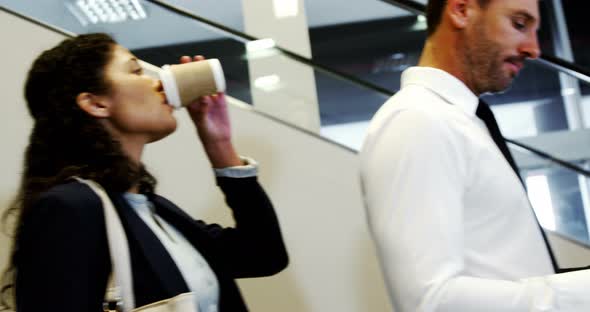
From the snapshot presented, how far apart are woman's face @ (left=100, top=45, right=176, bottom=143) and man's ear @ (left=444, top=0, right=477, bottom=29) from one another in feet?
1.69

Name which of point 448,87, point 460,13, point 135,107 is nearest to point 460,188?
point 448,87

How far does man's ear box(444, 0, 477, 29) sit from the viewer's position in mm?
1233

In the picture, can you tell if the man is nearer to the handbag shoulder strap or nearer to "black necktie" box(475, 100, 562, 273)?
"black necktie" box(475, 100, 562, 273)

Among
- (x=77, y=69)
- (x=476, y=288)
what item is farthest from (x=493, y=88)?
(x=77, y=69)

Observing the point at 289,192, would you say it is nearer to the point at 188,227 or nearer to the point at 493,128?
the point at 188,227

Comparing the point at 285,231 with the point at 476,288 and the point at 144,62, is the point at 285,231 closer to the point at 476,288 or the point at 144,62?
the point at 144,62

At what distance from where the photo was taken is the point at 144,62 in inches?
84.3

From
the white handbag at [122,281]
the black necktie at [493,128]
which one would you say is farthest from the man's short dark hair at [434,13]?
the white handbag at [122,281]

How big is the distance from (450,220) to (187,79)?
567 millimetres

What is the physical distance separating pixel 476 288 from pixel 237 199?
66 centimetres

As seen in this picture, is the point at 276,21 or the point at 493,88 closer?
the point at 493,88

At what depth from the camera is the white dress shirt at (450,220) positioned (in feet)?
3.12

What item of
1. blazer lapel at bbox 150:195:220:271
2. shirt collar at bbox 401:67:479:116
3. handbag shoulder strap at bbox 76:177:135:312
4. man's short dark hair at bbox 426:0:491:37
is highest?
man's short dark hair at bbox 426:0:491:37

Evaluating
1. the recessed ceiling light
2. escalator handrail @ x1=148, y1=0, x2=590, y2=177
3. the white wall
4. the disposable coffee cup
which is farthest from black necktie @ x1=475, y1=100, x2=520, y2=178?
the recessed ceiling light
